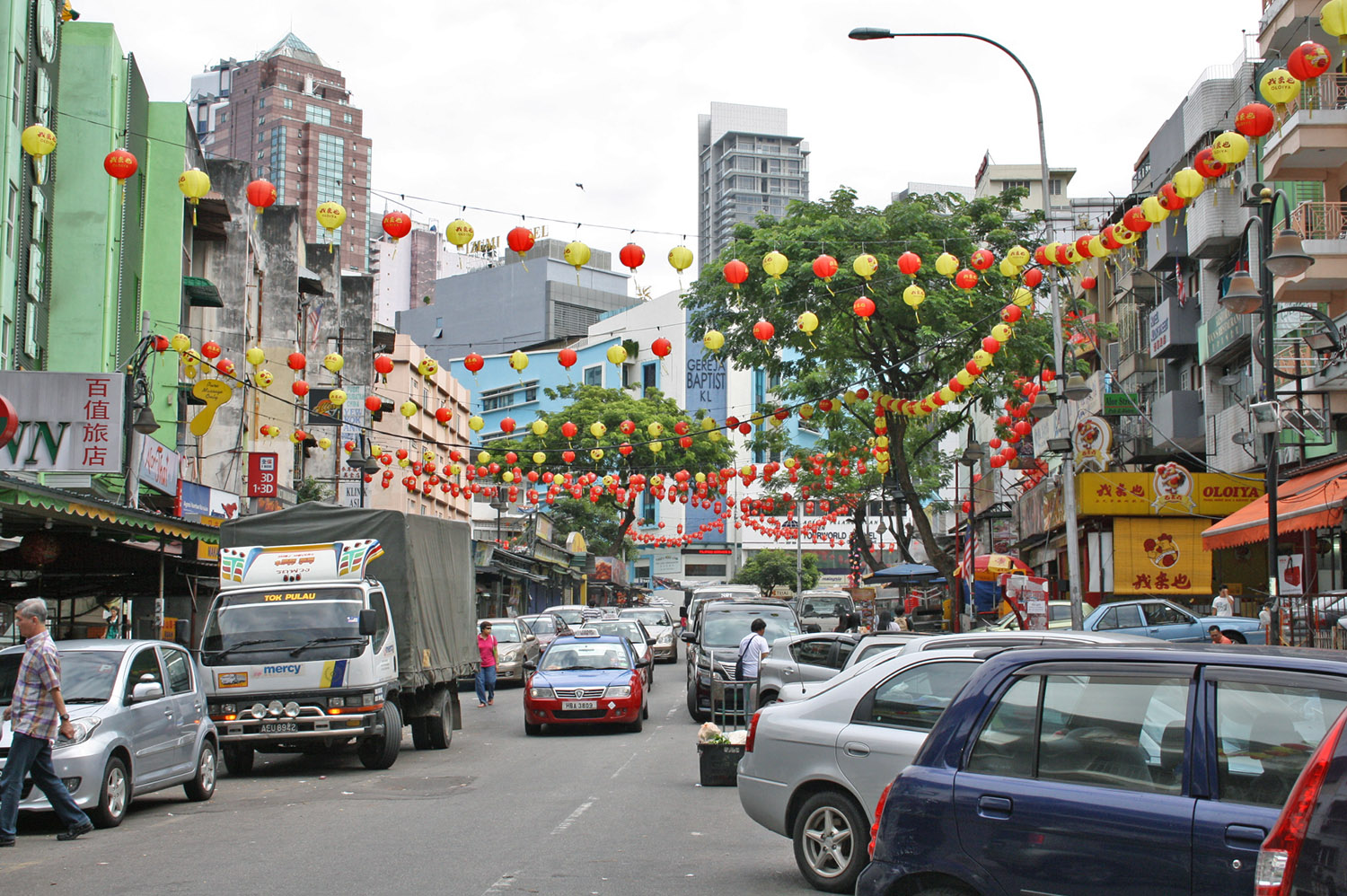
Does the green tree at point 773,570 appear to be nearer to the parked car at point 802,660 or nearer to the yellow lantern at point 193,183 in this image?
the parked car at point 802,660

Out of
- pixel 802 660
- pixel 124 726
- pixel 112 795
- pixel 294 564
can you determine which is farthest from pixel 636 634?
pixel 112 795

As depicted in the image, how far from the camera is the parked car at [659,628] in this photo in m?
40.1

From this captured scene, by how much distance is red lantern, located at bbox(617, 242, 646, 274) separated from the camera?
17.1m

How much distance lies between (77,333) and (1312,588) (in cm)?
2487

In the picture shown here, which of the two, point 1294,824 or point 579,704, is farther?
point 579,704

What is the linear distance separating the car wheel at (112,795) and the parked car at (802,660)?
8.38m

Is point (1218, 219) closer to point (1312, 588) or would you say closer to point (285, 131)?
point (1312, 588)

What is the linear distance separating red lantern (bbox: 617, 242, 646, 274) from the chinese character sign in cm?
821

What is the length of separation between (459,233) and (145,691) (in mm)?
7695

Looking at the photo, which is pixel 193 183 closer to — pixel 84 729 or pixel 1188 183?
pixel 84 729

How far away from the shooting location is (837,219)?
2669cm

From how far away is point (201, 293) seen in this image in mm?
34969

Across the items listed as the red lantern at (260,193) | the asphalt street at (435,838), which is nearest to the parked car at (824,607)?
the asphalt street at (435,838)

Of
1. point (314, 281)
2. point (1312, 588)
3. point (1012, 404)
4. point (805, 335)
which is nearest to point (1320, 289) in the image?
point (1312, 588)
